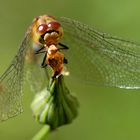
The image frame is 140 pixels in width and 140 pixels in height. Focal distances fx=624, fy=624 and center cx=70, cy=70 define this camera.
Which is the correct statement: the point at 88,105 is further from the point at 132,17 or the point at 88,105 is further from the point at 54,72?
the point at 54,72

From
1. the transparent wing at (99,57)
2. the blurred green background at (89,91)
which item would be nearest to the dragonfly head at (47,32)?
the transparent wing at (99,57)

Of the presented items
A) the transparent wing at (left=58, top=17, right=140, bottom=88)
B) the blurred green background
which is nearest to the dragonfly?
the transparent wing at (left=58, top=17, right=140, bottom=88)

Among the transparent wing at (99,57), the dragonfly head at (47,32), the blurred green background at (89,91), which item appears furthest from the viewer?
the blurred green background at (89,91)

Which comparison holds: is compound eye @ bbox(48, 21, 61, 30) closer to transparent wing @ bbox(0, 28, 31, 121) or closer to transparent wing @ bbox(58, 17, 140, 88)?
transparent wing @ bbox(58, 17, 140, 88)

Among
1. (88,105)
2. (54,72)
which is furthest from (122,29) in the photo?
(54,72)

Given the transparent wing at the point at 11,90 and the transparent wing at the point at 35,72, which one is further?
the transparent wing at the point at 35,72

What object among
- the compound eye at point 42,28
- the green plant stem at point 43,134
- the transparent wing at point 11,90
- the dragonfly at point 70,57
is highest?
the compound eye at point 42,28

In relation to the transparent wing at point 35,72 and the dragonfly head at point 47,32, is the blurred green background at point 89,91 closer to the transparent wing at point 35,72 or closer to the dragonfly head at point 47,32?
the transparent wing at point 35,72
